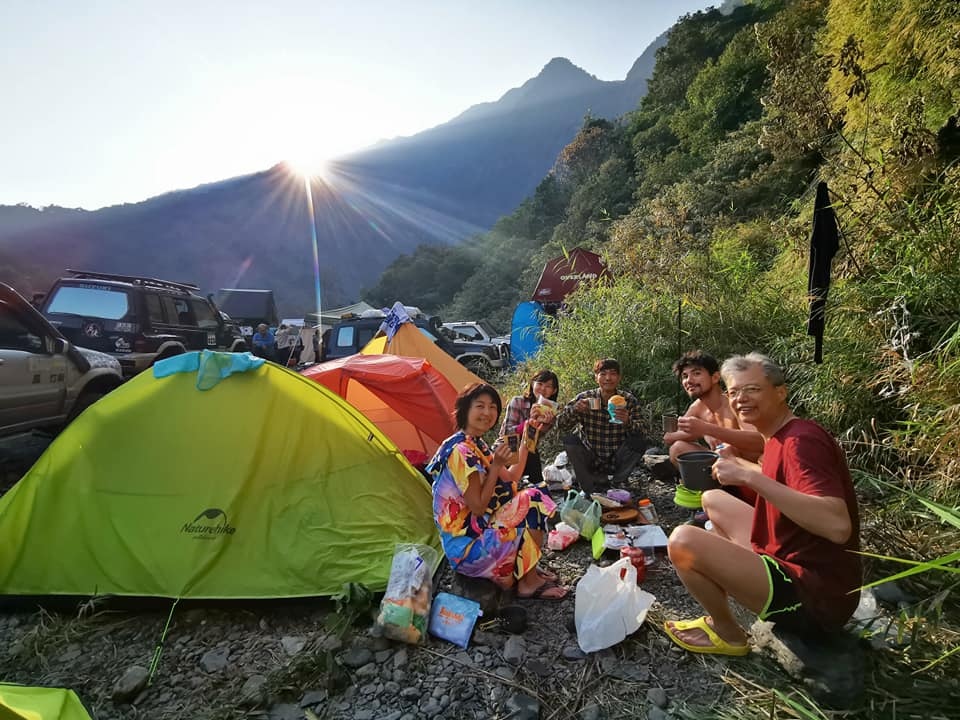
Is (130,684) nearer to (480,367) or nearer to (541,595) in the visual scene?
(541,595)

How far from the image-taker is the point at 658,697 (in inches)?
80.4

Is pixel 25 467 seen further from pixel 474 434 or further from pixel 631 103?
pixel 631 103

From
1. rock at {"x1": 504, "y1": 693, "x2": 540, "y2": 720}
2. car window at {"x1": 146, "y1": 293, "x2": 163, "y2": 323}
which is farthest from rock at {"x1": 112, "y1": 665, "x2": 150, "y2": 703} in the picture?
car window at {"x1": 146, "y1": 293, "x2": 163, "y2": 323}

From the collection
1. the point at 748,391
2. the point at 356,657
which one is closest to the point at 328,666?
the point at 356,657

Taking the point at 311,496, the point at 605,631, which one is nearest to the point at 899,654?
the point at 605,631

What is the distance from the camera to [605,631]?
232cm

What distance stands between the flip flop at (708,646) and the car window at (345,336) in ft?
26.9

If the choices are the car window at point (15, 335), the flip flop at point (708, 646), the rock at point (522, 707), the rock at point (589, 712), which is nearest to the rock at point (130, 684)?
the rock at point (522, 707)

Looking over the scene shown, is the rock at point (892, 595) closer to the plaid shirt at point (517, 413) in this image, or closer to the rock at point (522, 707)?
the rock at point (522, 707)

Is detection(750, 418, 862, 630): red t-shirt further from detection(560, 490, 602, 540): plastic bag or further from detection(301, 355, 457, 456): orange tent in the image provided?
detection(301, 355, 457, 456): orange tent

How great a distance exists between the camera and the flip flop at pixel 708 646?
2.20m

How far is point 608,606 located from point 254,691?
1649 millimetres

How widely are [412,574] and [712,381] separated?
7.79ft

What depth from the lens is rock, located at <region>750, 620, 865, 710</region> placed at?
5.86ft
